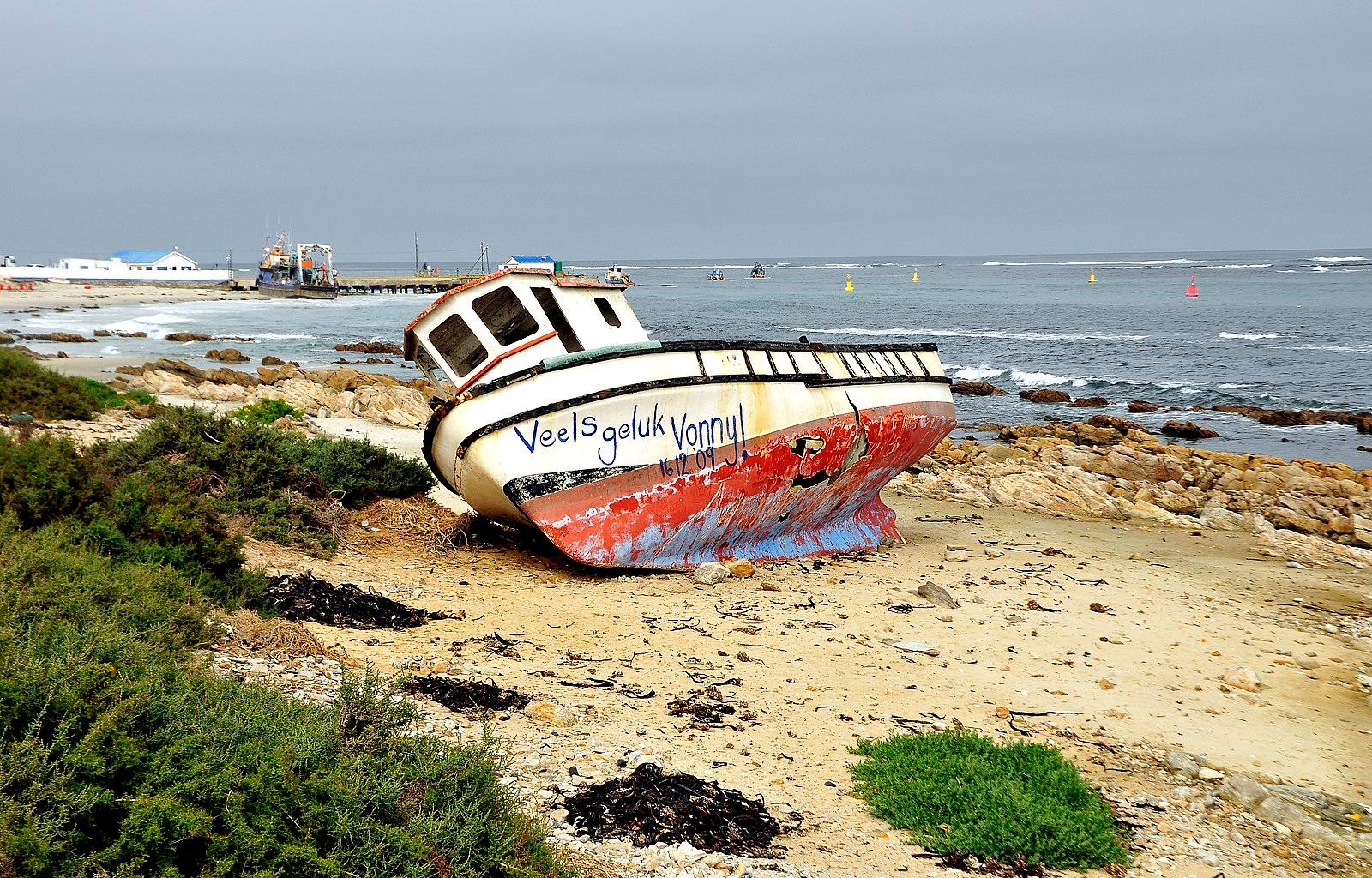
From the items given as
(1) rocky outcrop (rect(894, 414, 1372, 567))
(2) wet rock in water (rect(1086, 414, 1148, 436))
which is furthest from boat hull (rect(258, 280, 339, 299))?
(1) rocky outcrop (rect(894, 414, 1372, 567))

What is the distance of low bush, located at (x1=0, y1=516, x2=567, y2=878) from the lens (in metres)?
3.67

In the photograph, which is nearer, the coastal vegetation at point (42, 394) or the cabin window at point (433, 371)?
the cabin window at point (433, 371)

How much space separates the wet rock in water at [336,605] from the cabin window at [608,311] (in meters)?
4.31

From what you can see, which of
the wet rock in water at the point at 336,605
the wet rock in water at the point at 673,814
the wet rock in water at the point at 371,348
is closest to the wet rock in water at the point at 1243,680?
the wet rock in water at the point at 673,814

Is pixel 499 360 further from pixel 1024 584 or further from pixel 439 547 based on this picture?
pixel 1024 584

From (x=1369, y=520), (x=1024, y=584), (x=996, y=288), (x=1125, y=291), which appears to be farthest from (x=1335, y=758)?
(x=996, y=288)

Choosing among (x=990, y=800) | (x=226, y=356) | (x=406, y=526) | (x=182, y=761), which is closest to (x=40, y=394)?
(x=406, y=526)

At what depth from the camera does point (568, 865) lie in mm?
4691

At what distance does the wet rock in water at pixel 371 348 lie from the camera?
145ft

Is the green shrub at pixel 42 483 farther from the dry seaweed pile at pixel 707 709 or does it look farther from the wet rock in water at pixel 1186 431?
the wet rock in water at pixel 1186 431

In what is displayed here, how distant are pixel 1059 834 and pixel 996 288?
113 m

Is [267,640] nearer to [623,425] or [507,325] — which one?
[623,425]

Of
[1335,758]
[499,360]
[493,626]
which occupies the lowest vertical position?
[1335,758]

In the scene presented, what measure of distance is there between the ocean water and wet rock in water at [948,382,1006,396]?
113 centimetres
